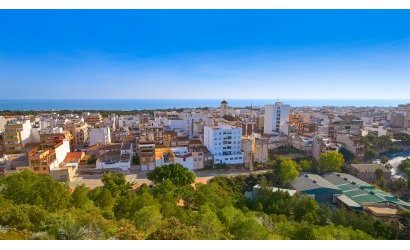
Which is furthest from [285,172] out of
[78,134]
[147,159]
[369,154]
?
[78,134]

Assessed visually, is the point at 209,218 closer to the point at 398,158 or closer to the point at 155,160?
the point at 155,160

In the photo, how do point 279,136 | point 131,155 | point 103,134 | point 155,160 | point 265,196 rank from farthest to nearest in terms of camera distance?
1. point 279,136
2. point 103,134
3. point 131,155
4. point 155,160
5. point 265,196

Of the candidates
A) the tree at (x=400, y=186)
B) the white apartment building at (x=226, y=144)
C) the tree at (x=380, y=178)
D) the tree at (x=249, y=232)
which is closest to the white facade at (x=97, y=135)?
the white apartment building at (x=226, y=144)

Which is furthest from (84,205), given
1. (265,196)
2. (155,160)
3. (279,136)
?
(279,136)

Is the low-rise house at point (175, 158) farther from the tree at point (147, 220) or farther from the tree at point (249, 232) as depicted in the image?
the tree at point (249, 232)

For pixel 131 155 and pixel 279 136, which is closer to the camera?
pixel 131 155
